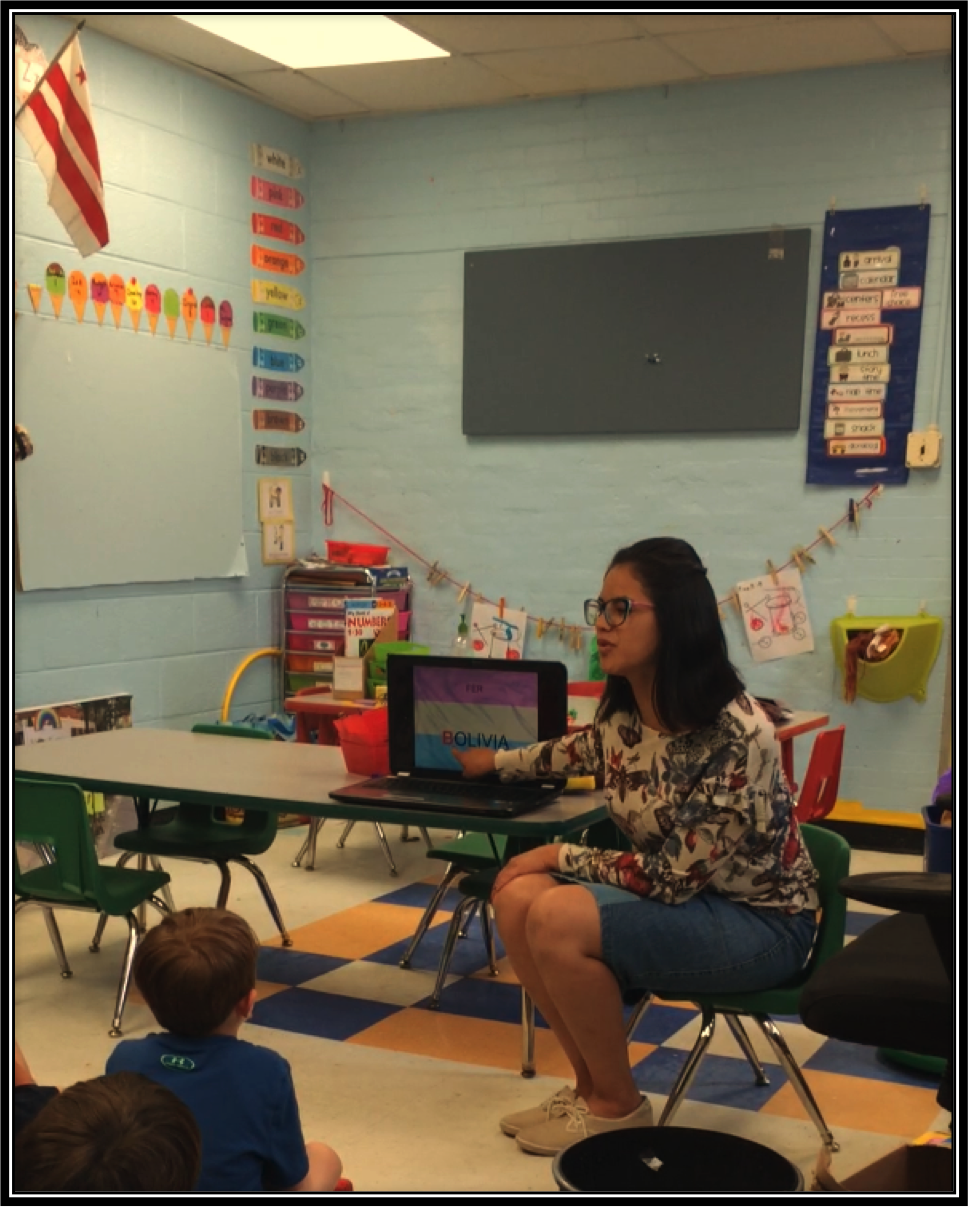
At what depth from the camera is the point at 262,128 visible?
6.52 m

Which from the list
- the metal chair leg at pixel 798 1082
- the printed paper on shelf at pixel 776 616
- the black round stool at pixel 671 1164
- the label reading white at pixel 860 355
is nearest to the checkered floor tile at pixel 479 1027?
the metal chair leg at pixel 798 1082

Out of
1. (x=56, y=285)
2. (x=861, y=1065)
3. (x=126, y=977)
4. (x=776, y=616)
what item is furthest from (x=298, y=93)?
(x=861, y=1065)

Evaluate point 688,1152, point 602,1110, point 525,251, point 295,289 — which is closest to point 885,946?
point 688,1152

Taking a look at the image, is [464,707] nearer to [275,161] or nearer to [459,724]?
[459,724]

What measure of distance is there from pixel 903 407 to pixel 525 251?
6.00ft

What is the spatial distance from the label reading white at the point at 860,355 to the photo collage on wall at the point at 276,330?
250 cm

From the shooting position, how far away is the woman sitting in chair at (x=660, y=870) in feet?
9.05

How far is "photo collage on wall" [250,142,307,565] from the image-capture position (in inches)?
257

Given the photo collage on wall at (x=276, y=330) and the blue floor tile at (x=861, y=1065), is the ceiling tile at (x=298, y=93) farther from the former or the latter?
the blue floor tile at (x=861, y=1065)

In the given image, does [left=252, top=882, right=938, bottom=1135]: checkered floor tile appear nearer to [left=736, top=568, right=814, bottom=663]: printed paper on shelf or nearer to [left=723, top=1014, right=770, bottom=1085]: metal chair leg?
[left=723, top=1014, right=770, bottom=1085]: metal chair leg

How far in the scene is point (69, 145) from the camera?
439cm

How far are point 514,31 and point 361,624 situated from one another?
2.36 meters

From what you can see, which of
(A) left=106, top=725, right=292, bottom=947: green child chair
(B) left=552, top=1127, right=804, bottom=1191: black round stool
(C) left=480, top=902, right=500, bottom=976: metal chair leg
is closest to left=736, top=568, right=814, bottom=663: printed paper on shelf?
(C) left=480, top=902, right=500, bottom=976: metal chair leg
